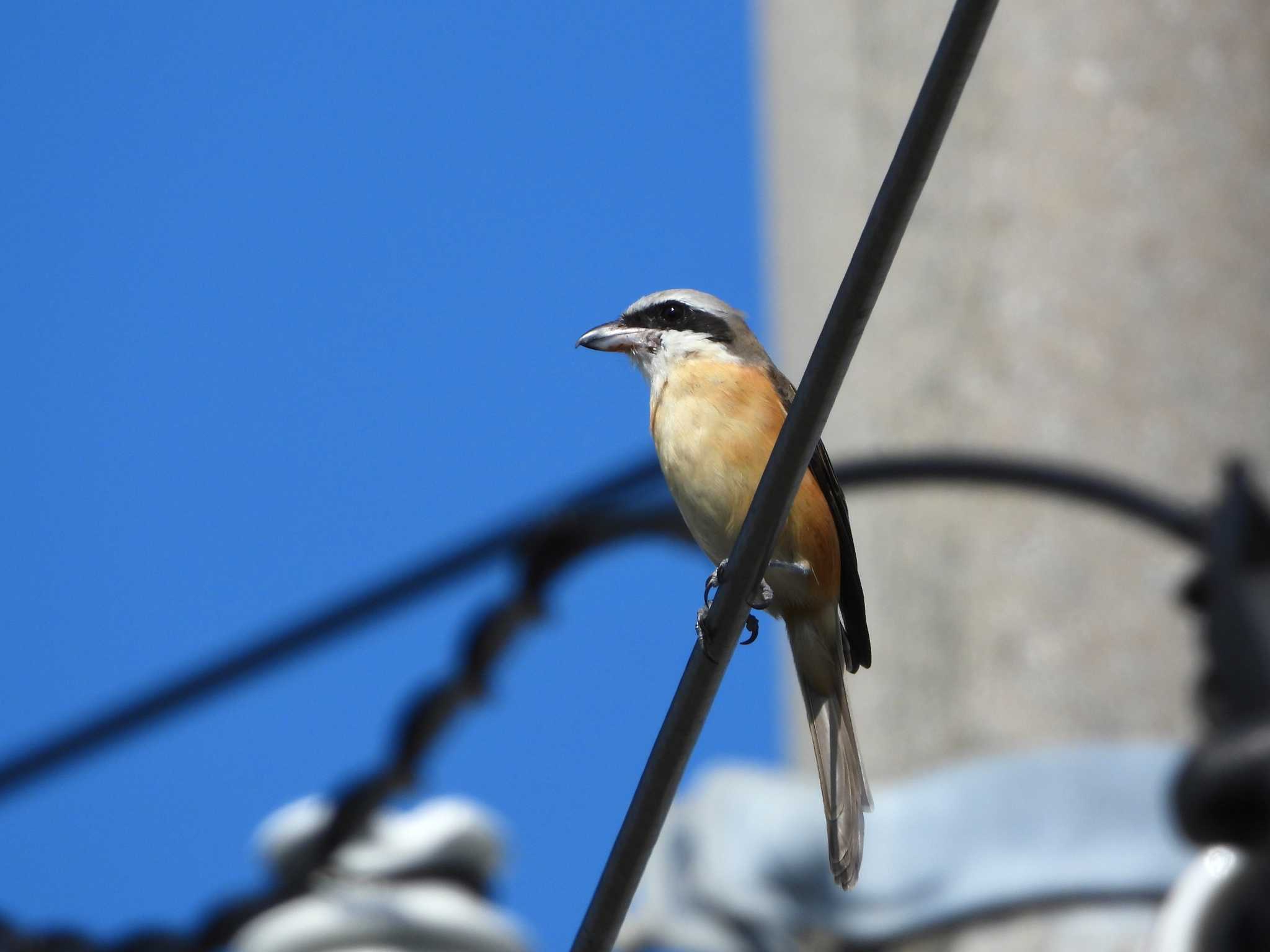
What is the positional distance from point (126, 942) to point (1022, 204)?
18.9 ft

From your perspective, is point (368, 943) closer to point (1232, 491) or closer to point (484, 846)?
point (484, 846)

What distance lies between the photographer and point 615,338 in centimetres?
444

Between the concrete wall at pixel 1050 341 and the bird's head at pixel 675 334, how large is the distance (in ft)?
14.7

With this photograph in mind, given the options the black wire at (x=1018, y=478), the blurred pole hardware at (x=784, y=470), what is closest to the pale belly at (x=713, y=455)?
the blurred pole hardware at (x=784, y=470)

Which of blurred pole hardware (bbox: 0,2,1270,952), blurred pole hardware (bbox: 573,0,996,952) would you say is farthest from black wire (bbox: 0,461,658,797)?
blurred pole hardware (bbox: 573,0,996,952)

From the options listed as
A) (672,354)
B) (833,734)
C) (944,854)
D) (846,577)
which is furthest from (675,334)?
(944,854)

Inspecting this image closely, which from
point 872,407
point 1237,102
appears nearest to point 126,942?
point 872,407

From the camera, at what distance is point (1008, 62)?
960 centimetres

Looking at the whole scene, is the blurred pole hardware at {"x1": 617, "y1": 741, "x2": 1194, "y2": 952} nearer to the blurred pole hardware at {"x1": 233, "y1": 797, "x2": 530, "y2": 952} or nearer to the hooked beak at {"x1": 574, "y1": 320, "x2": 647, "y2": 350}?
the blurred pole hardware at {"x1": 233, "y1": 797, "x2": 530, "y2": 952}

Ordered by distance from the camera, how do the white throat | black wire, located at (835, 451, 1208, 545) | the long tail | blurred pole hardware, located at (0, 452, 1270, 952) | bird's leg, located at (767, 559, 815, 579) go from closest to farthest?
the long tail
bird's leg, located at (767, 559, 815, 579)
the white throat
blurred pole hardware, located at (0, 452, 1270, 952)
black wire, located at (835, 451, 1208, 545)

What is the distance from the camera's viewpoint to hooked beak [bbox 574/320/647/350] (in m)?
4.41

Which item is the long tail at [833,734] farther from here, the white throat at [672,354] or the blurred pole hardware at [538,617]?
the blurred pole hardware at [538,617]

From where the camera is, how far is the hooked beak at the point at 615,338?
14.5ft

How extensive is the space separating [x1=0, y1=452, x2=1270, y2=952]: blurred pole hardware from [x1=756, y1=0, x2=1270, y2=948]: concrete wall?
2666mm
